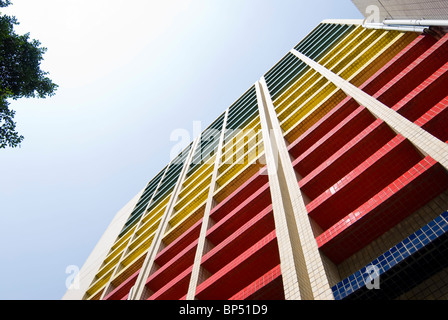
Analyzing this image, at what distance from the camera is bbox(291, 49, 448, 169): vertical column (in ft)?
26.2

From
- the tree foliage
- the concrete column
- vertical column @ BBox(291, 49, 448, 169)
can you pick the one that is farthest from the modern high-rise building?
the tree foliage

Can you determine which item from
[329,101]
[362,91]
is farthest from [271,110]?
[362,91]

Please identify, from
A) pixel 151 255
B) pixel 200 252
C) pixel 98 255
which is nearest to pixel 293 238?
pixel 200 252

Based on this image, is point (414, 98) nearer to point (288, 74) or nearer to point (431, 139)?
point (431, 139)

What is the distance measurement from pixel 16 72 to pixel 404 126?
15906mm

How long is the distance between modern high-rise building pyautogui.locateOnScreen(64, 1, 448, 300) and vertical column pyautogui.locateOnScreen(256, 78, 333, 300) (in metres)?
0.05

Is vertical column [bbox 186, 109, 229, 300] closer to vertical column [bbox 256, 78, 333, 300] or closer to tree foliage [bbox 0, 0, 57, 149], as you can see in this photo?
vertical column [bbox 256, 78, 333, 300]

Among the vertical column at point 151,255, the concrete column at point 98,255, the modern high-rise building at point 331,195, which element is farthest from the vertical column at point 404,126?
the concrete column at point 98,255

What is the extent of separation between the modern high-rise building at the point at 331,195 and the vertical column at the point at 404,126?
4 centimetres

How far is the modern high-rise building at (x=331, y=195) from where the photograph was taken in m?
7.72

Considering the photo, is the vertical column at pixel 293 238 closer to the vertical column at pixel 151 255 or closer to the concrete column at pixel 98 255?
the vertical column at pixel 151 255

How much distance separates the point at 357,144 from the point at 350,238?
4463 mm

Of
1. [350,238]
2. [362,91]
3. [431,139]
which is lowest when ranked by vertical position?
[350,238]

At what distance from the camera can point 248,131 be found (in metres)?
23.8
